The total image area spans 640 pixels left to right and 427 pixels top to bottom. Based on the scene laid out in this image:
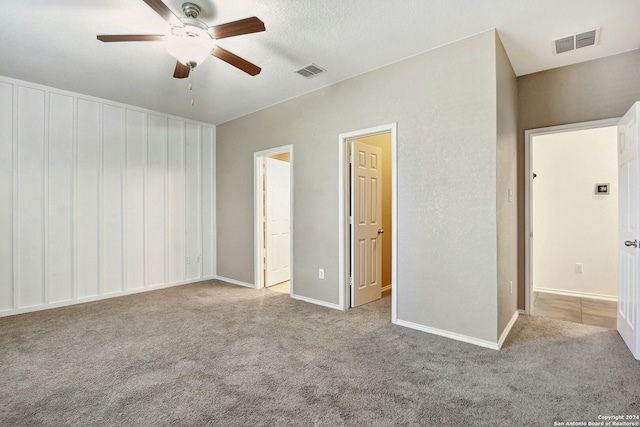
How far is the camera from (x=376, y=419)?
1.77 m

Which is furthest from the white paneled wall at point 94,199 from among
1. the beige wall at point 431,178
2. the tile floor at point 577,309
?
the tile floor at point 577,309

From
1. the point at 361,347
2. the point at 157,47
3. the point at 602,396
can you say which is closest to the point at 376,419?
the point at 361,347

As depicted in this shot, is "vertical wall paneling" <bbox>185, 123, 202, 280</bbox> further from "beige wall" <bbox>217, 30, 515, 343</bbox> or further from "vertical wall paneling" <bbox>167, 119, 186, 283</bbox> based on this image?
"beige wall" <bbox>217, 30, 515, 343</bbox>

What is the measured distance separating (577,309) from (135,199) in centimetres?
600

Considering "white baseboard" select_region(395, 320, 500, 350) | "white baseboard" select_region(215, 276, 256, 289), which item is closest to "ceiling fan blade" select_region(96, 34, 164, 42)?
"white baseboard" select_region(395, 320, 500, 350)

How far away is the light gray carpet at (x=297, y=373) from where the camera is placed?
1.83 metres

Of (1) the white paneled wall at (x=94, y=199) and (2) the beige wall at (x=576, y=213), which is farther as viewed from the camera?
(2) the beige wall at (x=576, y=213)

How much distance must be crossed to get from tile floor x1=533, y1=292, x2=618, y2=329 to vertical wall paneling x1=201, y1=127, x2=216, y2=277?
15.6ft

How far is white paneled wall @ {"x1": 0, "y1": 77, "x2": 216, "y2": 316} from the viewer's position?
12.1 ft

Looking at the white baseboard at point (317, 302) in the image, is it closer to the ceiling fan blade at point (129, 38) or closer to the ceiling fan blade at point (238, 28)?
the ceiling fan blade at point (238, 28)

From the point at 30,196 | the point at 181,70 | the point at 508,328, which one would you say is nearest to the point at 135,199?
the point at 30,196

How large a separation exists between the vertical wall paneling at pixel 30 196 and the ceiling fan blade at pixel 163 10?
2819 mm

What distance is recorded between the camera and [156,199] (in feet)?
15.8

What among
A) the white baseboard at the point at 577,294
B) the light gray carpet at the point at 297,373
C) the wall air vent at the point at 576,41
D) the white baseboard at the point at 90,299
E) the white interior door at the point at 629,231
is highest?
the wall air vent at the point at 576,41
